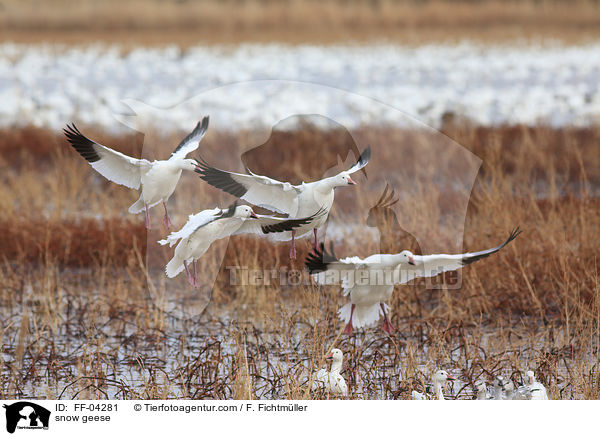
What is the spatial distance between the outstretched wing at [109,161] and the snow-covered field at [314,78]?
1455 millimetres

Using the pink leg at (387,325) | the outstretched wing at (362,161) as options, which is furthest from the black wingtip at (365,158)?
the pink leg at (387,325)

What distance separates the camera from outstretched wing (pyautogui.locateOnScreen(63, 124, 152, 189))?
2.88 m

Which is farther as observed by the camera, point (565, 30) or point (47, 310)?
point (565, 30)

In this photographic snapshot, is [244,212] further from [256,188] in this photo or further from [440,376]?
[440,376]

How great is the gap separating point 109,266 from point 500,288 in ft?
7.87

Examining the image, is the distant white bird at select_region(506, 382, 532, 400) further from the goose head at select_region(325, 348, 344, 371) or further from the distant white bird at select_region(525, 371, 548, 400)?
the goose head at select_region(325, 348, 344, 371)

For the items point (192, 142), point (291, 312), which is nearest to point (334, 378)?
point (291, 312)

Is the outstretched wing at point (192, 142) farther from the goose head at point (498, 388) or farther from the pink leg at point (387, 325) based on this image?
the goose head at point (498, 388)

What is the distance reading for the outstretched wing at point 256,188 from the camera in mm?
2758

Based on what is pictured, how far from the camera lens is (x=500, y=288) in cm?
503

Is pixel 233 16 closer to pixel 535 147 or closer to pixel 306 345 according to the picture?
pixel 535 147

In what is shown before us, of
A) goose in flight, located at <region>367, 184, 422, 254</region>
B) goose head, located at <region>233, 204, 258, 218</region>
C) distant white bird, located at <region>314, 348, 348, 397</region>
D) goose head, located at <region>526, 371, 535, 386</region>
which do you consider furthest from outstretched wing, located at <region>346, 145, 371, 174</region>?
goose head, located at <region>526, 371, 535, 386</region>
